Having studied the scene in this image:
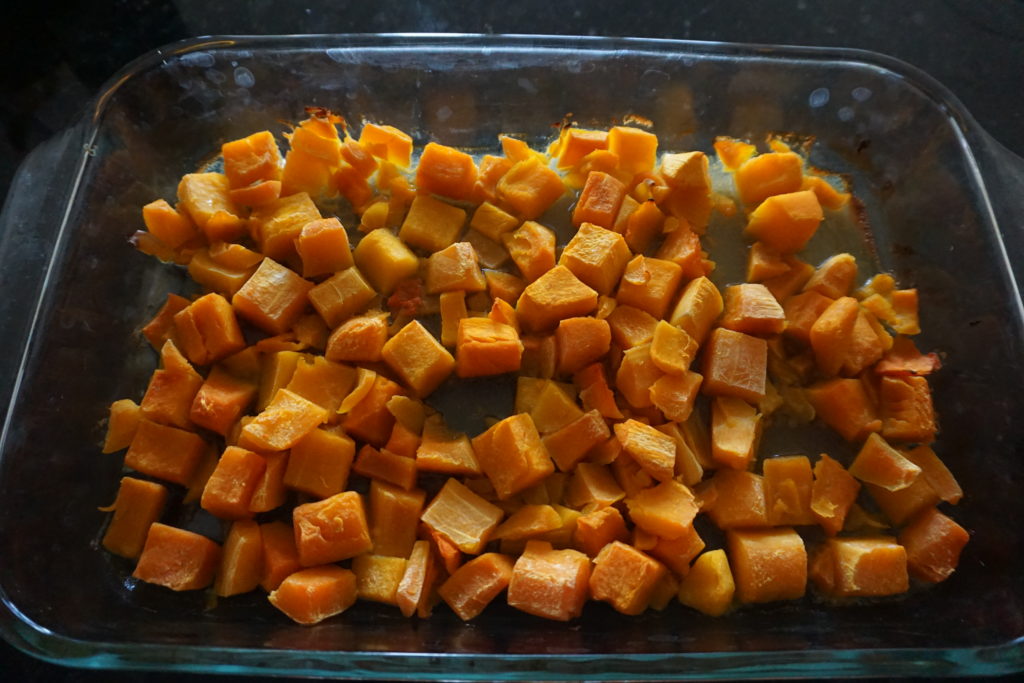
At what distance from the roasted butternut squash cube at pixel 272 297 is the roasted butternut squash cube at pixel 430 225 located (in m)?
0.26

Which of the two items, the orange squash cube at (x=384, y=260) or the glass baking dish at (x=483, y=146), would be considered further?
the orange squash cube at (x=384, y=260)

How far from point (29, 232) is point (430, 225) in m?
0.88

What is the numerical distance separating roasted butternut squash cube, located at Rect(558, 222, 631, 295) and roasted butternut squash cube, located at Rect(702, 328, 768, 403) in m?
0.26

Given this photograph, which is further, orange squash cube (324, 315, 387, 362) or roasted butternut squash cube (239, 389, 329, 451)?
orange squash cube (324, 315, 387, 362)

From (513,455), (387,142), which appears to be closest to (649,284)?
(513,455)

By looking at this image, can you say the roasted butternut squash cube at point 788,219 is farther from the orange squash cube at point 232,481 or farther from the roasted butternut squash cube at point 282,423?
the orange squash cube at point 232,481

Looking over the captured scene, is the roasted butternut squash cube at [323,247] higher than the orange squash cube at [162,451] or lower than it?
higher

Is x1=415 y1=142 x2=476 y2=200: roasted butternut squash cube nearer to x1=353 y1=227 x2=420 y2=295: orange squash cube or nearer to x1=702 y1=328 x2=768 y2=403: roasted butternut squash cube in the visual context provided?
x1=353 y1=227 x2=420 y2=295: orange squash cube

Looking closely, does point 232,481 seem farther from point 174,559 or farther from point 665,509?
point 665,509

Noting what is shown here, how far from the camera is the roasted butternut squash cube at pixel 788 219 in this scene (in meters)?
1.75

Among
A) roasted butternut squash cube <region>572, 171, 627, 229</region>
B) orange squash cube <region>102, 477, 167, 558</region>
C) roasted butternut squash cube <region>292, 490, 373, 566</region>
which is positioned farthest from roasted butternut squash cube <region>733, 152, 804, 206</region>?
orange squash cube <region>102, 477, 167, 558</region>

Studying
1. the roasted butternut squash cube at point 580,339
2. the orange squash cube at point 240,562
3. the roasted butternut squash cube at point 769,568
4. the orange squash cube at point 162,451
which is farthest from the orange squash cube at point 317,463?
the roasted butternut squash cube at point 769,568

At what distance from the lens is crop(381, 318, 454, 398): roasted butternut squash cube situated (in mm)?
1602

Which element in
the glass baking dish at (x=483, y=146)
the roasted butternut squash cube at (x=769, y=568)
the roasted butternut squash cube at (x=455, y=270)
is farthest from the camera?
the roasted butternut squash cube at (x=455, y=270)
